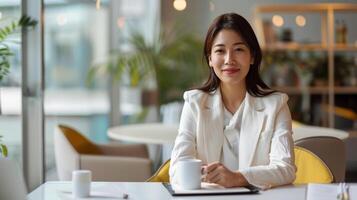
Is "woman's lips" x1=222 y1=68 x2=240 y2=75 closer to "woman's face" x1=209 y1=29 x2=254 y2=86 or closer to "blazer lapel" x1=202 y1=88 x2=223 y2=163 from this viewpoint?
"woman's face" x1=209 y1=29 x2=254 y2=86

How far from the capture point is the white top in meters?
2.32

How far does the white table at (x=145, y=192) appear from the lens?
1884 millimetres

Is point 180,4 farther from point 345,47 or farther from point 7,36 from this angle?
point 345,47

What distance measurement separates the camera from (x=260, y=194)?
1938 mm

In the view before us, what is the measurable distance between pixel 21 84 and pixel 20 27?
39 centimetres

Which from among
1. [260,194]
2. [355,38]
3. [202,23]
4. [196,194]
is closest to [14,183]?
[196,194]

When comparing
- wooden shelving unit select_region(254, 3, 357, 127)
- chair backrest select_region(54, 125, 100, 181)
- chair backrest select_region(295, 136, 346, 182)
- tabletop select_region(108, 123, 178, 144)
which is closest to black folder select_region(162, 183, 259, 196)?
chair backrest select_region(295, 136, 346, 182)

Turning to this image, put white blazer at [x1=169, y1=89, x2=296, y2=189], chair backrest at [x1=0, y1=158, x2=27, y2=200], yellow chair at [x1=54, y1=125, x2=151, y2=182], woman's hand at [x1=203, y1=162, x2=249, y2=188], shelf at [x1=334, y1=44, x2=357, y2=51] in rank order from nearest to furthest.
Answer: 1. chair backrest at [x1=0, y1=158, x2=27, y2=200]
2. woman's hand at [x1=203, y1=162, x2=249, y2=188]
3. white blazer at [x1=169, y1=89, x2=296, y2=189]
4. yellow chair at [x1=54, y1=125, x2=151, y2=182]
5. shelf at [x1=334, y1=44, x2=357, y2=51]

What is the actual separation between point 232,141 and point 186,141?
18 cm

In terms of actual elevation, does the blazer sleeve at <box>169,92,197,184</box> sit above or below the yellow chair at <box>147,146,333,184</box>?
above

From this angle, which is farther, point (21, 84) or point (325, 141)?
point (21, 84)

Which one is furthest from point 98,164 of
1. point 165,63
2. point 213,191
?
point 165,63

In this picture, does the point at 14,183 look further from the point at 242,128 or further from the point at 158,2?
the point at 158,2

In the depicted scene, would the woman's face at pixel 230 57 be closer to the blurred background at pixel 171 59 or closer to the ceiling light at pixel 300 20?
the blurred background at pixel 171 59
